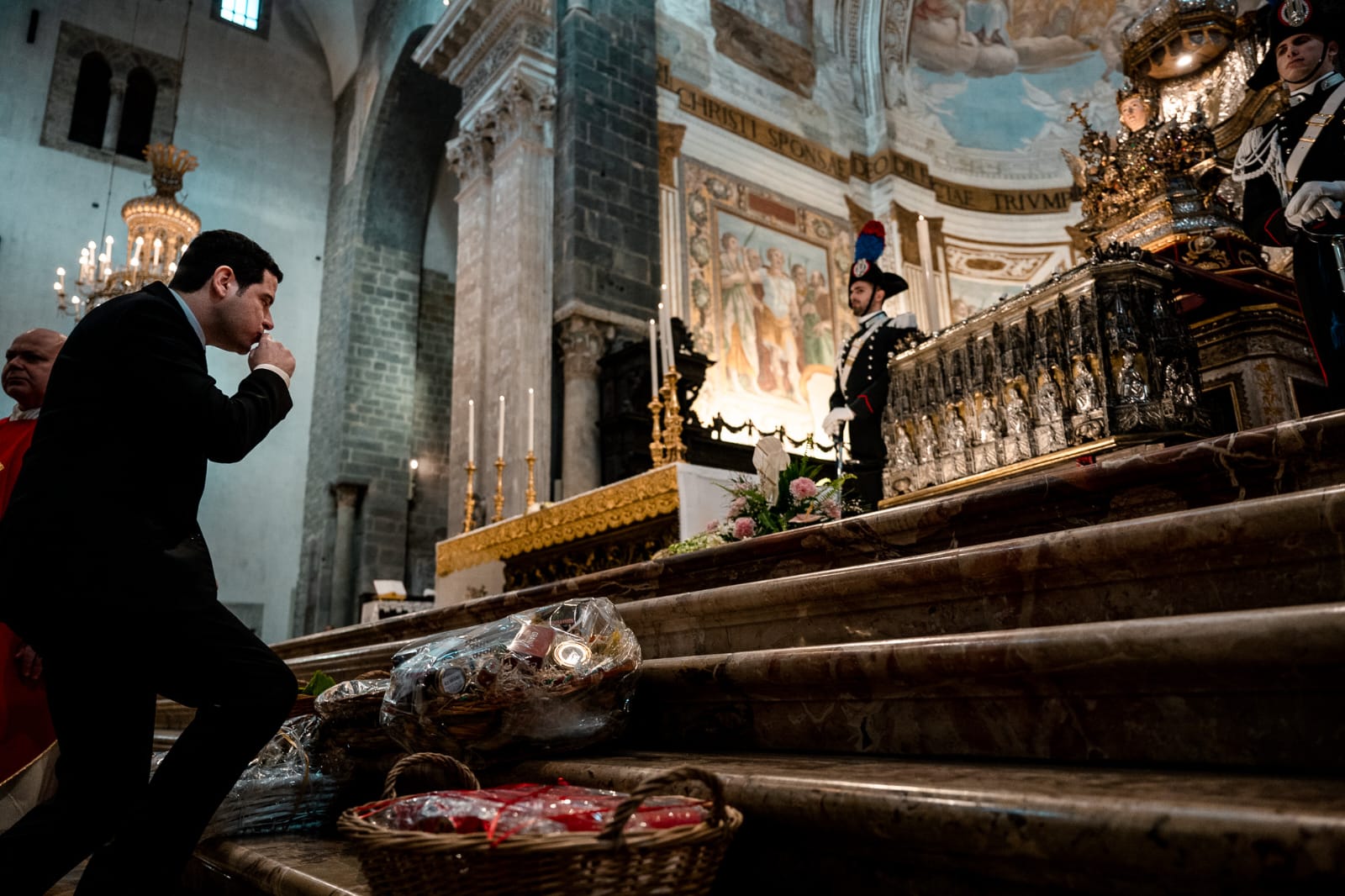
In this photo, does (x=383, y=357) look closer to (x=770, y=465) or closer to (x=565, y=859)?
(x=770, y=465)

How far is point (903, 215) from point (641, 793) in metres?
12.0

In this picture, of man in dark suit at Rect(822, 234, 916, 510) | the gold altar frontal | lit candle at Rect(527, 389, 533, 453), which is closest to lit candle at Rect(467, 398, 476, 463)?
lit candle at Rect(527, 389, 533, 453)

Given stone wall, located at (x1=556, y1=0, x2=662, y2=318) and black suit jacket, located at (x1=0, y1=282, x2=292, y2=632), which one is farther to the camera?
stone wall, located at (x1=556, y1=0, x2=662, y2=318)

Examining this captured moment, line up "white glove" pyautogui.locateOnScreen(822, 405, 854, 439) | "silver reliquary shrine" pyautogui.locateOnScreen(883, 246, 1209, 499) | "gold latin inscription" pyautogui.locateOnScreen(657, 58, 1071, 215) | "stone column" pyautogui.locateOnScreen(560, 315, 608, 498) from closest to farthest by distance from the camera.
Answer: "silver reliquary shrine" pyautogui.locateOnScreen(883, 246, 1209, 499) → "white glove" pyautogui.locateOnScreen(822, 405, 854, 439) → "stone column" pyautogui.locateOnScreen(560, 315, 608, 498) → "gold latin inscription" pyautogui.locateOnScreen(657, 58, 1071, 215)

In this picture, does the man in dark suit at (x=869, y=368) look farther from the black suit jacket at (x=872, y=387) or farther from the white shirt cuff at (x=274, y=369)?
the white shirt cuff at (x=274, y=369)

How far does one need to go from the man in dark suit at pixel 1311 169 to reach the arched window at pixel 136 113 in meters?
15.7

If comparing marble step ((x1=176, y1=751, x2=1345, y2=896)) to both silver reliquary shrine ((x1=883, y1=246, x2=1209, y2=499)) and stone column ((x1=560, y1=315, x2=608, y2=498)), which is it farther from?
stone column ((x1=560, y1=315, x2=608, y2=498))

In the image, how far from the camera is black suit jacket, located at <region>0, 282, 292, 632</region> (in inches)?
63.1

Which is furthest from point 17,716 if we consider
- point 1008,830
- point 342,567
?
point 342,567

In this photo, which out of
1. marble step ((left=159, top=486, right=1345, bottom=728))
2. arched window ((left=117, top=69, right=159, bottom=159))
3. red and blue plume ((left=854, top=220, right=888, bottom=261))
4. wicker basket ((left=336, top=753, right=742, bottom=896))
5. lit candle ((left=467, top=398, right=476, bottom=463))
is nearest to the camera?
wicker basket ((left=336, top=753, right=742, bottom=896))

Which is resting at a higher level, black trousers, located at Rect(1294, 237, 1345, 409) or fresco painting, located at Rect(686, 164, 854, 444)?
fresco painting, located at Rect(686, 164, 854, 444)

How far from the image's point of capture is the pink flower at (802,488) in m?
3.81

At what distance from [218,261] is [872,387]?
3717 millimetres

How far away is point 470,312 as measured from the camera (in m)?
9.49
